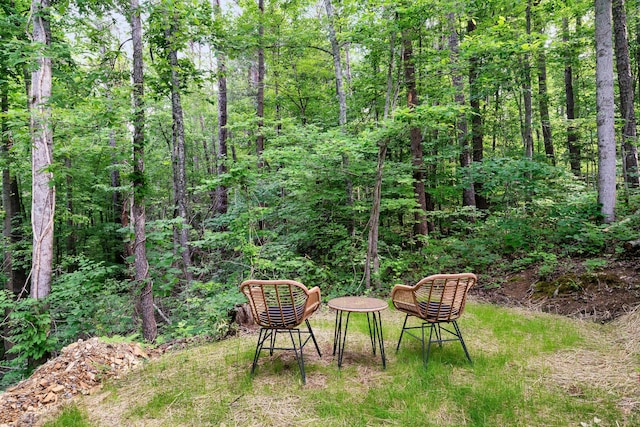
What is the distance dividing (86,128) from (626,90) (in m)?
10.4

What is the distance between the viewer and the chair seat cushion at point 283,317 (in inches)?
109

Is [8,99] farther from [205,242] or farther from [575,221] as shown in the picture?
[575,221]

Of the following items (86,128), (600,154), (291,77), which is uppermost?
(291,77)

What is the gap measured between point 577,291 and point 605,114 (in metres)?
3.22

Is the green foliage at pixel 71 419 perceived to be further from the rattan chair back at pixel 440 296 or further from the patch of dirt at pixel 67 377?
the rattan chair back at pixel 440 296

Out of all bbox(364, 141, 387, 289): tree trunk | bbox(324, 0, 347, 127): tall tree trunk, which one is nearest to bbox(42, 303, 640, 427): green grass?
bbox(364, 141, 387, 289): tree trunk

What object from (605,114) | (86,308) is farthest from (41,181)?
(605,114)

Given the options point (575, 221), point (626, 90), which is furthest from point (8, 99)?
point (626, 90)

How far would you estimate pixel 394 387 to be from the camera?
258 centimetres

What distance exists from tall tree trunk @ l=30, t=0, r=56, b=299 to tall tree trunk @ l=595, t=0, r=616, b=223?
8.65 metres

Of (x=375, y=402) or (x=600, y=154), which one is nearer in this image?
(x=375, y=402)

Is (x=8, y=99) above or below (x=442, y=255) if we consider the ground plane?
above

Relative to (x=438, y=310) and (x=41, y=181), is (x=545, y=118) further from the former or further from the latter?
(x=41, y=181)

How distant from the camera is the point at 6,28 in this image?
17.0 ft
